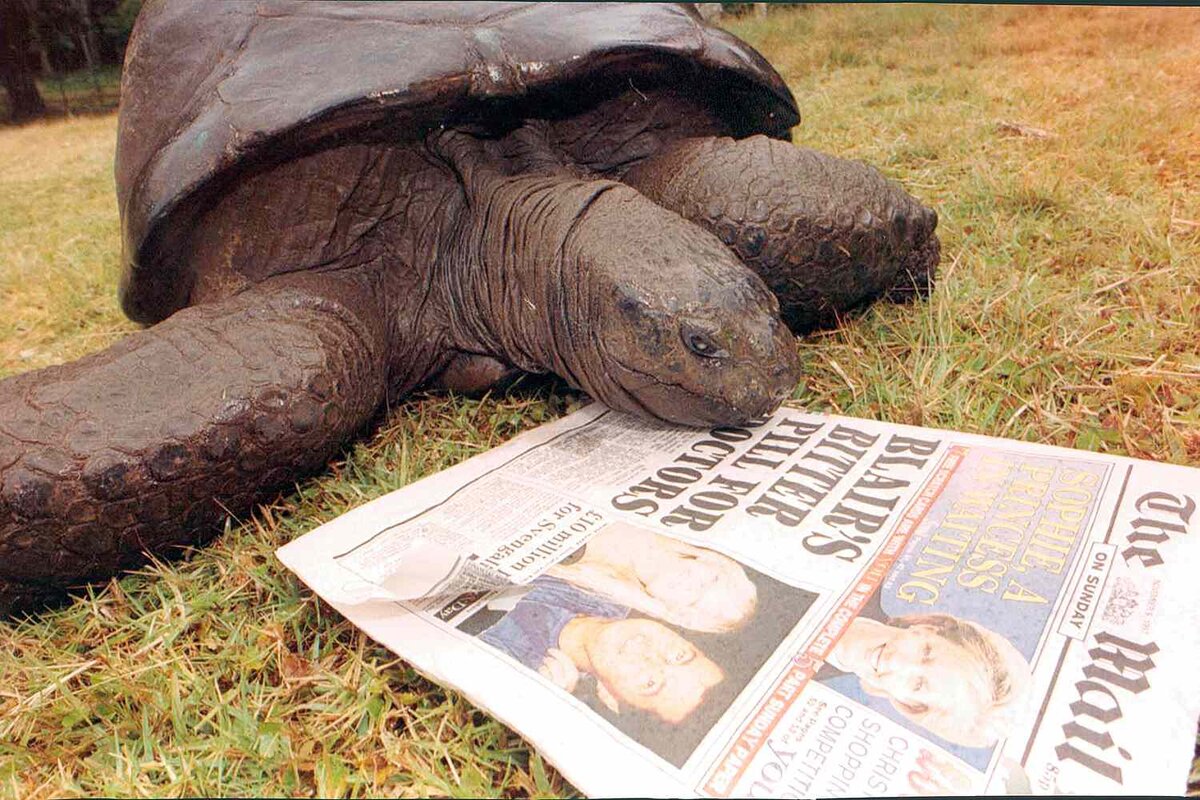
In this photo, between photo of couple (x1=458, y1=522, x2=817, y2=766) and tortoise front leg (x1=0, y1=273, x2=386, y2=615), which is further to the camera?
tortoise front leg (x1=0, y1=273, x2=386, y2=615)

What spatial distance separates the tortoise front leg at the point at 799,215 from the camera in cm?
168

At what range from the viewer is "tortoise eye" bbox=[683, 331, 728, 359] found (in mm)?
1343

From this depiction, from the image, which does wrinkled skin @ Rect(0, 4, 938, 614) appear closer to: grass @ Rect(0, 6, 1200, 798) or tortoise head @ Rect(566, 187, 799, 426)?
tortoise head @ Rect(566, 187, 799, 426)

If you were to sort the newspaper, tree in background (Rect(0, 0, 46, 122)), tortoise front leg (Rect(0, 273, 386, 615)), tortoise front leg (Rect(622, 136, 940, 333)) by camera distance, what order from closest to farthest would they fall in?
the newspaper, tortoise front leg (Rect(0, 273, 386, 615)), tortoise front leg (Rect(622, 136, 940, 333)), tree in background (Rect(0, 0, 46, 122))

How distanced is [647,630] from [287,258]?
4.19ft

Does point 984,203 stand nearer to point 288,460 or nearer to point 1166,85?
point 1166,85

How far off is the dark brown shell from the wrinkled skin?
0.33 ft

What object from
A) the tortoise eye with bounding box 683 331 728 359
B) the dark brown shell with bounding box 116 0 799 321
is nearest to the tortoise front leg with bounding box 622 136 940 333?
the dark brown shell with bounding box 116 0 799 321

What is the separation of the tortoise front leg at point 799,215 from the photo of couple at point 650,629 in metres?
0.78

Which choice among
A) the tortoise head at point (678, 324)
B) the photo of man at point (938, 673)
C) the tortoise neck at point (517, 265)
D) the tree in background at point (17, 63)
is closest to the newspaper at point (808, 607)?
the photo of man at point (938, 673)

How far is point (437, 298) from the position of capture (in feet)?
6.22

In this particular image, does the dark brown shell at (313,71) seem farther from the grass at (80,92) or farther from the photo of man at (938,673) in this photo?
the photo of man at (938,673)

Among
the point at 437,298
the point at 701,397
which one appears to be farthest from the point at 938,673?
the point at 437,298

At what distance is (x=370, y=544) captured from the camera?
1237 mm
